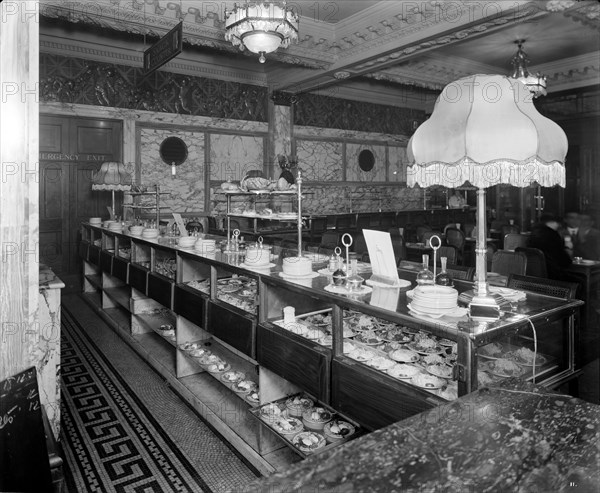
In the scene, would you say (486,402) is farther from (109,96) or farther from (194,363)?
(109,96)

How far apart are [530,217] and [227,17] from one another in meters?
9.68

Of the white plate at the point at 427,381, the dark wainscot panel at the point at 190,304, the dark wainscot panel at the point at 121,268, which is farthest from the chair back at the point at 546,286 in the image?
the dark wainscot panel at the point at 121,268

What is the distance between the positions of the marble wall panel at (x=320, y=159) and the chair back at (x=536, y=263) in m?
6.91

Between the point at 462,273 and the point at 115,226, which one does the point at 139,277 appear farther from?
the point at 462,273

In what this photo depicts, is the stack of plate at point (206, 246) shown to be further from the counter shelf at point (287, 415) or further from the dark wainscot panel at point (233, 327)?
the counter shelf at point (287, 415)

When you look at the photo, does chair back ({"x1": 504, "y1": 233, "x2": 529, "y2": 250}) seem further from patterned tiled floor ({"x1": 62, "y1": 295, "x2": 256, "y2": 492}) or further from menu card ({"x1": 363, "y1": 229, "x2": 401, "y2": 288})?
patterned tiled floor ({"x1": 62, "y1": 295, "x2": 256, "y2": 492})

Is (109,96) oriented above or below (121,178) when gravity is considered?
above

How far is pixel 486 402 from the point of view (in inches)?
52.9

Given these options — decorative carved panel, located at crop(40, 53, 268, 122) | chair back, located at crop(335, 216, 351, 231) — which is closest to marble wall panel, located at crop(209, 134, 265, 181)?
decorative carved panel, located at crop(40, 53, 268, 122)

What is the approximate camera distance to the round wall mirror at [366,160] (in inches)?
503

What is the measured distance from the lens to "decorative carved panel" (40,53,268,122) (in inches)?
345

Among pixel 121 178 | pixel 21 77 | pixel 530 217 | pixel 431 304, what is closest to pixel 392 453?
pixel 431 304

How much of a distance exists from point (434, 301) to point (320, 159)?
33.2 feet

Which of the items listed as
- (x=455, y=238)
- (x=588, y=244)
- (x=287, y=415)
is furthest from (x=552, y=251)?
(x=287, y=415)
